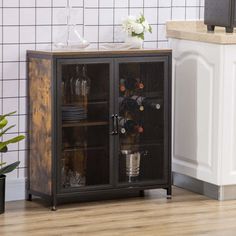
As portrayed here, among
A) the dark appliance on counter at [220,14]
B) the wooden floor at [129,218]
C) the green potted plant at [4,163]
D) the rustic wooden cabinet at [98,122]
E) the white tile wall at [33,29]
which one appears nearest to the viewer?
the wooden floor at [129,218]

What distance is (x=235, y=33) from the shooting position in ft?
16.7

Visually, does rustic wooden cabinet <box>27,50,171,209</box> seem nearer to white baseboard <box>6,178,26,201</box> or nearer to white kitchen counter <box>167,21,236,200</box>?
white baseboard <box>6,178,26,201</box>

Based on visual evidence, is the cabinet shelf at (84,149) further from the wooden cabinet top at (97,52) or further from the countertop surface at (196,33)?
the countertop surface at (196,33)

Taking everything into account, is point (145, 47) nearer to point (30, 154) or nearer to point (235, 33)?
point (235, 33)

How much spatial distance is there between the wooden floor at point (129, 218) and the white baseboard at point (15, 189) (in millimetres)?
76

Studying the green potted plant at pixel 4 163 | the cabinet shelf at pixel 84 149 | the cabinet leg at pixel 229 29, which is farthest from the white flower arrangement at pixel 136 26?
the green potted plant at pixel 4 163

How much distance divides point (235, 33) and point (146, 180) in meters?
1.07

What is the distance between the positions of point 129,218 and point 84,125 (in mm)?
643

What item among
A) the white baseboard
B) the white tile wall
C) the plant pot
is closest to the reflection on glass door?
the white tile wall

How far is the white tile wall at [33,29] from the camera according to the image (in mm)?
4930

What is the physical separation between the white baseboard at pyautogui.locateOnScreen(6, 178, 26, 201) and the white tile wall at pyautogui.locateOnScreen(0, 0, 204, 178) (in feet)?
0.13

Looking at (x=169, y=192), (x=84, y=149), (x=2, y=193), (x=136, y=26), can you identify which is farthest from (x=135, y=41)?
(x=2, y=193)

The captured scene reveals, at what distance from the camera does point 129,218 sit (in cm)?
463

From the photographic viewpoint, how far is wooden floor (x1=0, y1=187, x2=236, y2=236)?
14.3ft
